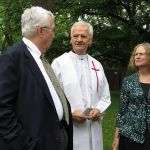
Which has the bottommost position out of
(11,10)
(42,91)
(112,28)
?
(112,28)

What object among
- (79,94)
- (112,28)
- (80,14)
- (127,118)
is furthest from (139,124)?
(112,28)

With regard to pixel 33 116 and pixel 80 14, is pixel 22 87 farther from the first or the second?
pixel 80 14

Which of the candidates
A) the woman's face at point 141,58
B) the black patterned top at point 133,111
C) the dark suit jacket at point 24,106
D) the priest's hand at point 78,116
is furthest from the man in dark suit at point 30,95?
the woman's face at point 141,58

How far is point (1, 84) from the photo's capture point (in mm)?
4188

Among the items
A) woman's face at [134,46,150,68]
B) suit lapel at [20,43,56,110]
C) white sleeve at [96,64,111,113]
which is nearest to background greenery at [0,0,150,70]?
white sleeve at [96,64,111,113]

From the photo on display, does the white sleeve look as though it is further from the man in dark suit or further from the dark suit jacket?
the dark suit jacket

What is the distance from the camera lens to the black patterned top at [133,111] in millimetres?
5656

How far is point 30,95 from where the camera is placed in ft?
14.0

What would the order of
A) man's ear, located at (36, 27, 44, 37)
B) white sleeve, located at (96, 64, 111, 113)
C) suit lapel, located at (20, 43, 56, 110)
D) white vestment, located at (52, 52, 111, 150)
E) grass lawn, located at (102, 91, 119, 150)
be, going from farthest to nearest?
grass lawn, located at (102, 91, 119, 150) → white sleeve, located at (96, 64, 111, 113) → white vestment, located at (52, 52, 111, 150) → man's ear, located at (36, 27, 44, 37) → suit lapel, located at (20, 43, 56, 110)

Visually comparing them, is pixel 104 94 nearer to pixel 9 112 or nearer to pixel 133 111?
pixel 133 111

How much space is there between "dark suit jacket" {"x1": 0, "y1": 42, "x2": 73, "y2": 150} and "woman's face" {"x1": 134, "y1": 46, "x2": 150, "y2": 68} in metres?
1.74

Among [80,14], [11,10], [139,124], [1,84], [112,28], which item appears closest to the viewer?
[1,84]

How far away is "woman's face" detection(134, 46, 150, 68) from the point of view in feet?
18.9

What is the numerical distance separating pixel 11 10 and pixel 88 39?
15590 mm
